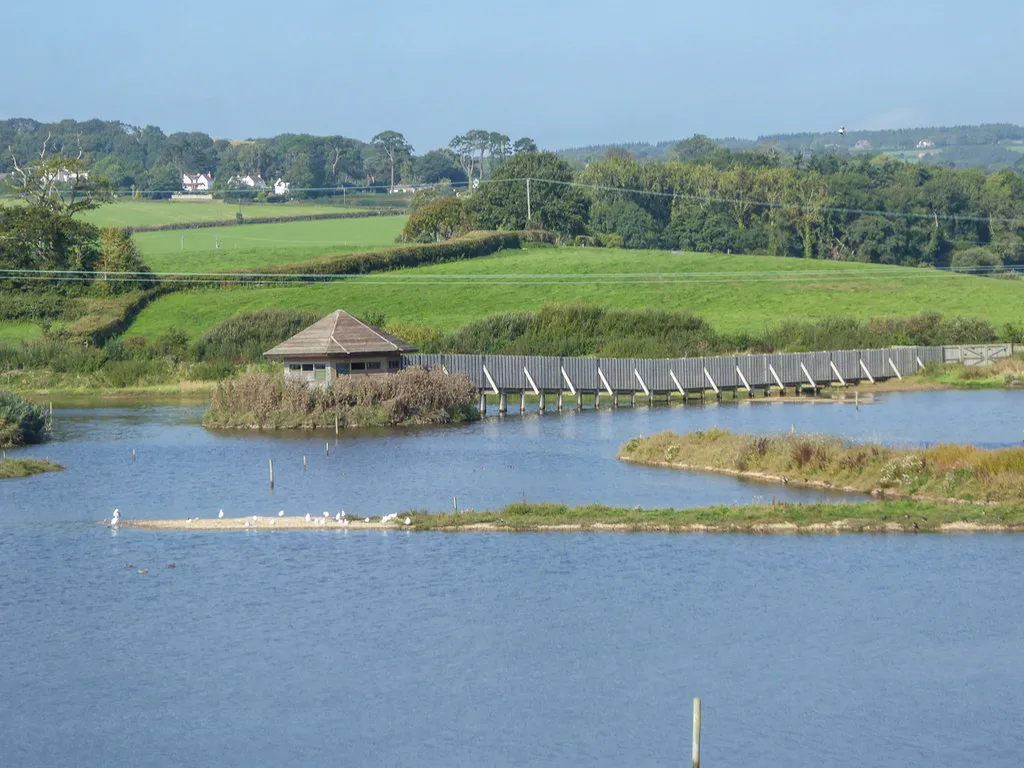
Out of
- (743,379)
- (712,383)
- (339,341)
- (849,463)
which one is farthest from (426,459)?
(743,379)

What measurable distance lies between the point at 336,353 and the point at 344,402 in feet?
7.72

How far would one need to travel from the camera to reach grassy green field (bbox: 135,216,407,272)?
129 metres

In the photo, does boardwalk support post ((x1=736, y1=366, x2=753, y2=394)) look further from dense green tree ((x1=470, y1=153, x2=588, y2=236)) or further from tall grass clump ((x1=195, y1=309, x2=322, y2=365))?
dense green tree ((x1=470, y1=153, x2=588, y2=236))

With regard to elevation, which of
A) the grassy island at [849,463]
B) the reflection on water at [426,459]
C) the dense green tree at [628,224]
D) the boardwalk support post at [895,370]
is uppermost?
the dense green tree at [628,224]

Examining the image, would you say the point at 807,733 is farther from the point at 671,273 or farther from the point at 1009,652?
the point at 671,273

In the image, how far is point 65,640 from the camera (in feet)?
111

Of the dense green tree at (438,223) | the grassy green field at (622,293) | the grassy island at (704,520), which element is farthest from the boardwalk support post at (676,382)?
the dense green tree at (438,223)

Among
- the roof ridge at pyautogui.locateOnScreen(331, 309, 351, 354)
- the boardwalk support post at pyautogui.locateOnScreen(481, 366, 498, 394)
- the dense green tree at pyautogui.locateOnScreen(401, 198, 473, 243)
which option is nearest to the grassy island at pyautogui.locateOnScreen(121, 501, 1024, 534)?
the roof ridge at pyautogui.locateOnScreen(331, 309, 351, 354)

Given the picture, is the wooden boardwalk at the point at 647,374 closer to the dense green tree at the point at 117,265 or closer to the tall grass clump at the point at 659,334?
the tall grass clump at the point at 659,334

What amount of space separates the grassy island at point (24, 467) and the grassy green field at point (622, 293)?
143 feet

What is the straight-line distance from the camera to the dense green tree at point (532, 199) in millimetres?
147250

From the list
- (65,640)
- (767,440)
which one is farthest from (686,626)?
(767,440)

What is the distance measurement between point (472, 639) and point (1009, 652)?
35.6ft

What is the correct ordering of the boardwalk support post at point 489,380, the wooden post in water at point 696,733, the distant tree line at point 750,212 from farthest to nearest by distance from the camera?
1. the distant tree line at point 750,212
2. the boardwalk support post at point 489,380
3. the wooden post in water at point 696,733
